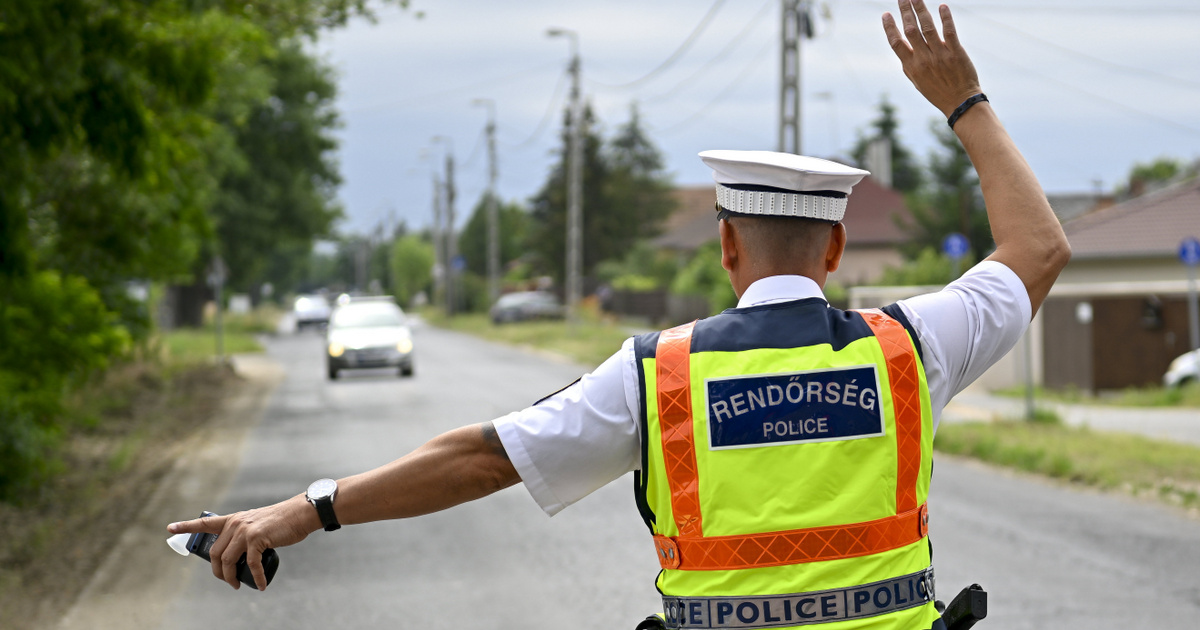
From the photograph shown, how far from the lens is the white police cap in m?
2.17

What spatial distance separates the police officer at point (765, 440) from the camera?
6.84 feet

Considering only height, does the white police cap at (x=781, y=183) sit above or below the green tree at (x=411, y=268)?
below

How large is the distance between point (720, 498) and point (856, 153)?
8252 cm

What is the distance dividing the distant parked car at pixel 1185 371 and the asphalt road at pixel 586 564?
8676mm

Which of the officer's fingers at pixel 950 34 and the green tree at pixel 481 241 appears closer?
the officer's fingers at pixel 950 34

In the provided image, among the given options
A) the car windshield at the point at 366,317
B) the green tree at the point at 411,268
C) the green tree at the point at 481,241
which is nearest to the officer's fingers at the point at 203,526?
the car windshield at the point at 366,317

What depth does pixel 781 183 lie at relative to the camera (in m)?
2.20

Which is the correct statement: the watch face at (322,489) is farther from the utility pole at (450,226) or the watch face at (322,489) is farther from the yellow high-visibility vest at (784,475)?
the utility pole at (450,226)

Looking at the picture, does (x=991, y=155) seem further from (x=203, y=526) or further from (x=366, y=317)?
(x=366, y=317)

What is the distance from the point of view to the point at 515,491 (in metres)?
11.0

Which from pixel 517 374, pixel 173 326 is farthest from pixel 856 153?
pixel 517 374

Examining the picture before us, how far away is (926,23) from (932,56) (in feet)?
0.23

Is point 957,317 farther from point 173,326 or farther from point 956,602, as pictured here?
point 173,326

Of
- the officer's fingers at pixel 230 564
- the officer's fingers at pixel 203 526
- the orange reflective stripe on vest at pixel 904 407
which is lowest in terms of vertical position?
the officer's fingers at pixel 230 564
